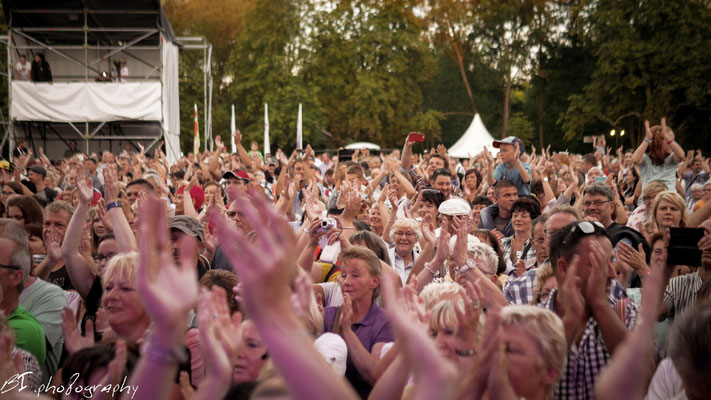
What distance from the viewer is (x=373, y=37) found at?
36.5 m

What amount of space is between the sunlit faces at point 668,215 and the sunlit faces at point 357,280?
9.38 ft

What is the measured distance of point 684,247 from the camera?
3.49m

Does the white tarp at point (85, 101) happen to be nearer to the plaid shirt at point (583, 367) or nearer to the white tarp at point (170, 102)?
the white tarp at point (170, 102)

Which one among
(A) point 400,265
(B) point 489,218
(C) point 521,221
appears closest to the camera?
(A) point 400,265

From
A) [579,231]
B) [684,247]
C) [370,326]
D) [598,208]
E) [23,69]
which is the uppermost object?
[23,69]

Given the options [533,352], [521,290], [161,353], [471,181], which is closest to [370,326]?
[521,290]

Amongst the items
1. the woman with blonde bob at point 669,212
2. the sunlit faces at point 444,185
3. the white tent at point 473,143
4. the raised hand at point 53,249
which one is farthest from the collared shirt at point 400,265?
the white tent at point 473,143

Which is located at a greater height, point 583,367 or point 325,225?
point 325,225

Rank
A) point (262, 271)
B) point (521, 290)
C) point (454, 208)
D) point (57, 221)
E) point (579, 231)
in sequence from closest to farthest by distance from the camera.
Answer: point (262, 271) → point (579, 231) → point (521, 290) → point (57, 221) → point (454, 208)

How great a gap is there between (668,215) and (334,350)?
139 inches

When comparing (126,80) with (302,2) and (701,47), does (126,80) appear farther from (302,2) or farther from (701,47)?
(701,47)

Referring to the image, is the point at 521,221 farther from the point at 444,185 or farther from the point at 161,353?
the point at 161,353

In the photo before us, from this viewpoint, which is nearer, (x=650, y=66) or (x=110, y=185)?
(x=110, y=185)

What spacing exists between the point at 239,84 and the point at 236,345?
3861 cm
